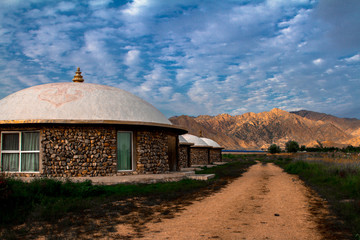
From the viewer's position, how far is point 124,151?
1501cm

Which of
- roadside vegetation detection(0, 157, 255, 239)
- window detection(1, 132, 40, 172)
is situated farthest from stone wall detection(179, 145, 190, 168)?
roadside vegetation detection(0, 157, 255, 239)

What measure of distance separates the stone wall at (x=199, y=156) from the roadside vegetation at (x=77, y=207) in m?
23.6

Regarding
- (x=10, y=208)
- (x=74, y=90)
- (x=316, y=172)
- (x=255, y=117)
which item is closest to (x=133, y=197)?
(x=10, y=208)

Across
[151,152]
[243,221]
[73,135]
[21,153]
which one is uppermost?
[73,135]

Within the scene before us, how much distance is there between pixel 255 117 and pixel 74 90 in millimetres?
139704

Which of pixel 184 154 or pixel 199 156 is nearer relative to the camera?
pixel 184 154

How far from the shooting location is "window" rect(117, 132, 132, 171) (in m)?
14.9

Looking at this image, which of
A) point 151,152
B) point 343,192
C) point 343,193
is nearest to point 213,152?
point 151,152

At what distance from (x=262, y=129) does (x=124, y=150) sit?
5033 inches

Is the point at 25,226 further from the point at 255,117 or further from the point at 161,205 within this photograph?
the point at 255,117

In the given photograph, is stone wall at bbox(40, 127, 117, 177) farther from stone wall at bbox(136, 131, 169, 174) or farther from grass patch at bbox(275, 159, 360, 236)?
grass patch at bbox(275, 159, 360, 236)

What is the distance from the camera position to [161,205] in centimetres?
887

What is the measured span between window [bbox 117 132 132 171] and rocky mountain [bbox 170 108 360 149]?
99757 mm

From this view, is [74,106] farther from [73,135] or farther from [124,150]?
[124,150]
